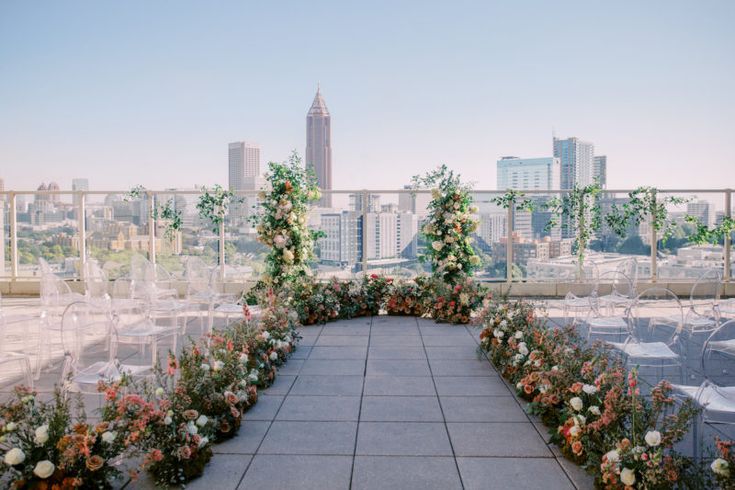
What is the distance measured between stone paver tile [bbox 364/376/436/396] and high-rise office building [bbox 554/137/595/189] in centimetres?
665

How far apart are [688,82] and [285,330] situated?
10034 mm

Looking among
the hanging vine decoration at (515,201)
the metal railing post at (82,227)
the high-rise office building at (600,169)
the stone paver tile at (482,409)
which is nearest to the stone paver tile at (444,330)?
the stone paver tile at (482,409)

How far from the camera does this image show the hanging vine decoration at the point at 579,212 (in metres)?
10.1

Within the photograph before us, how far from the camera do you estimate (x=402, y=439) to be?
3646mm

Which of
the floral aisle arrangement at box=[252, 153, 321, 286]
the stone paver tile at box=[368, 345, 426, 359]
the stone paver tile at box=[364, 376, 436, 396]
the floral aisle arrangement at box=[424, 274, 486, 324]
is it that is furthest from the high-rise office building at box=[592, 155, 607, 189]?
the stone paver tile at box=[364, 376, 436, 396]

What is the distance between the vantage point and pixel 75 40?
468 inches

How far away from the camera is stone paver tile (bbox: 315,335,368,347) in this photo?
20.9ft

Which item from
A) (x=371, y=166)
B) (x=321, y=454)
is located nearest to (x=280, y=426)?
(x=321, y=454)

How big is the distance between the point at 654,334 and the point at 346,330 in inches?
140

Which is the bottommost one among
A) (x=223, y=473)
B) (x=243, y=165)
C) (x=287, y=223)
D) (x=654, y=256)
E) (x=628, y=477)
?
A: (x=223, y=473)

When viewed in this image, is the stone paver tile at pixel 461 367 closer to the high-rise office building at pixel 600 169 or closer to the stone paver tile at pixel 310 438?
the stone paver tile at pixel 310 438

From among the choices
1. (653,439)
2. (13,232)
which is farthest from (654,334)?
(13,232)

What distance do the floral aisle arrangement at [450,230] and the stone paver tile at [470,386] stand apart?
3.67 metres

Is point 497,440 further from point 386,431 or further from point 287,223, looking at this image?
point 287,223
